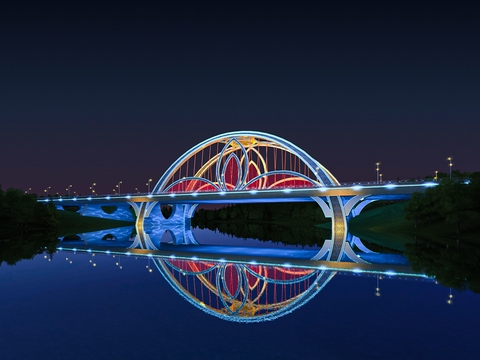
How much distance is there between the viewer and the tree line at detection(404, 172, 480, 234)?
129 ft

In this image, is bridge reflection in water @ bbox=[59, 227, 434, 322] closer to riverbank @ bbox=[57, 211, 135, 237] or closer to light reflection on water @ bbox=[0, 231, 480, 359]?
light reflection on water @ bbox=[0, 231, 480, 359]

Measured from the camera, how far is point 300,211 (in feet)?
366

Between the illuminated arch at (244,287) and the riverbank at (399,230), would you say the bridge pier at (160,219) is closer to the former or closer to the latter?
the riverbank at (399,230)

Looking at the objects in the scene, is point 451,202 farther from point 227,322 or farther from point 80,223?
point 80,223

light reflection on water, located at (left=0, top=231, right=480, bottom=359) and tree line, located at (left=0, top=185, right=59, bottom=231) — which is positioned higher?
tree line, located at (left=0, top=185, right=59, bottom=231)

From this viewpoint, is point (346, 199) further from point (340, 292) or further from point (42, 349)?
point (42, 349)

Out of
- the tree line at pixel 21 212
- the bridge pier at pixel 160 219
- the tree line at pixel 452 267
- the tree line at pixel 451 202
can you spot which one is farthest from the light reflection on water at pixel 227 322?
the bridge pier at pixel 160 219

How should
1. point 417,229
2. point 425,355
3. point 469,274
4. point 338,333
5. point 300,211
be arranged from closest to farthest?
point 425,355
point 338,333
point 469,274
point 417,229
point 300,211

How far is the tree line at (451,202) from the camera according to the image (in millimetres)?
39375

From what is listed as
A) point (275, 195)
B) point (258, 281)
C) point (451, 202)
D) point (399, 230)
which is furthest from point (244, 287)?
point (399, 230)

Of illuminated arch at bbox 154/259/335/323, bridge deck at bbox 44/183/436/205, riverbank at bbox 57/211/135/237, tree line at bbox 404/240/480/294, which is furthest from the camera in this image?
riverbank at bbox 57/211/135/237

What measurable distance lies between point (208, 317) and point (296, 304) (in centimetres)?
310

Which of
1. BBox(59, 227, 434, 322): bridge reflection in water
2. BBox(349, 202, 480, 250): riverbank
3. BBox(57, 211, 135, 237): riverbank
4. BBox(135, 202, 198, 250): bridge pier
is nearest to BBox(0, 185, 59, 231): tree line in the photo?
BBox(57, 211, 135, 237): riverbank

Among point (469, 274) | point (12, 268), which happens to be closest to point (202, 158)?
point (12, 268)
